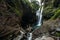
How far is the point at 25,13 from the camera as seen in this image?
2147 centimetres

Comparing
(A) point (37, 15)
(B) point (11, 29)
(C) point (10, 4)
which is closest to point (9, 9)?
(C) point (10, 4)

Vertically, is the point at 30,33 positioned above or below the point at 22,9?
below

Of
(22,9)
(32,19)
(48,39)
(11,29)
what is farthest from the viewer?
(32,19)

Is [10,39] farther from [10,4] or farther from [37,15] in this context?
[37,15]

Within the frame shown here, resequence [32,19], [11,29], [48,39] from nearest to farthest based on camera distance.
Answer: [48,39]
[11,29]
[32,19]

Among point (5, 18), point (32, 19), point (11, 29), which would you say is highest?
point (5, 18)

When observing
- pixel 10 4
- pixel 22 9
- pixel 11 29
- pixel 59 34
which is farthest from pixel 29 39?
pixel 22 9

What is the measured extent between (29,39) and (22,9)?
636 cm

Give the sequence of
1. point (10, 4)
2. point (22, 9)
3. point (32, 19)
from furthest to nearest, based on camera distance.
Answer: point (32, 19)
point (22, 9)
point (10, 4)

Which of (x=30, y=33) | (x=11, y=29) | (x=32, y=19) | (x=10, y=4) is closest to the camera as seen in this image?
(x=11, y=29)

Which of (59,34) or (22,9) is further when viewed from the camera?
(22,9)

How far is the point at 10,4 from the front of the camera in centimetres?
1775

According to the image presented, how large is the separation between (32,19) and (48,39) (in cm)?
935

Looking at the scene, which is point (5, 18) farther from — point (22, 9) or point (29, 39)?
point (22, 9)
